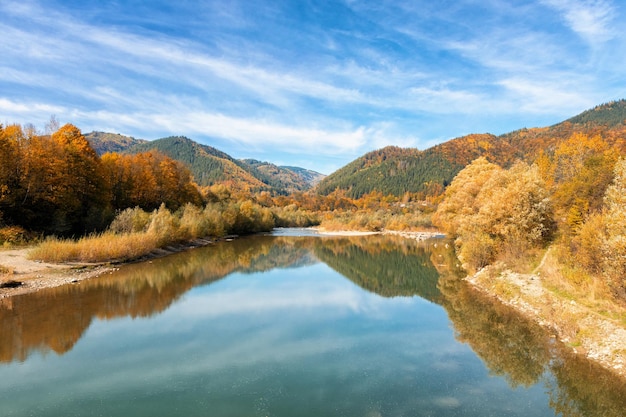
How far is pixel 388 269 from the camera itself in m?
38.8

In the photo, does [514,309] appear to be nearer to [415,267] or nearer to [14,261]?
[415,267]

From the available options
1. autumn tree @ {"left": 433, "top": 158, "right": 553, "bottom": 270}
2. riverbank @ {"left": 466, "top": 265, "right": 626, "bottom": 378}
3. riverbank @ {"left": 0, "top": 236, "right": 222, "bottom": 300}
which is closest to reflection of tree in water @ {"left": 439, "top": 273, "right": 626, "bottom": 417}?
riverbank @ {"left": 466, "top": 265, "right": 626, "bottom": 378}

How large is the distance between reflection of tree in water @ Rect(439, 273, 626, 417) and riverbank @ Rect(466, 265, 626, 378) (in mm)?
424

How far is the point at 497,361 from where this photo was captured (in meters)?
14.1

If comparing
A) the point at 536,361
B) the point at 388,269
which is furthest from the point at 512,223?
the point at 536,361

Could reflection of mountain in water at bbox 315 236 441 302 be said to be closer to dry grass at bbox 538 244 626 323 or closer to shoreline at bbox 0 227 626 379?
shoreline at bbox 0 227 626 379

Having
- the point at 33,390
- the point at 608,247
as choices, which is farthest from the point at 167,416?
the point at 608,247

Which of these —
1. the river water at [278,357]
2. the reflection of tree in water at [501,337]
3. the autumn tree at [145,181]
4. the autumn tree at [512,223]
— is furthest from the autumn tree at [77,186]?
the autumn tree at [512,223]

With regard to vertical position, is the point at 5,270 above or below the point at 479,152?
below

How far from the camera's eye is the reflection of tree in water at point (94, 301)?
579 inches

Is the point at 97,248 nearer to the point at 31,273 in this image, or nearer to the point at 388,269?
the point at 31,273

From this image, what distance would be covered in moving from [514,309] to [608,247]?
636cm

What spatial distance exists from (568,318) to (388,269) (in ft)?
76.2

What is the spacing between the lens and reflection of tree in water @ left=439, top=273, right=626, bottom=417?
10852mm
